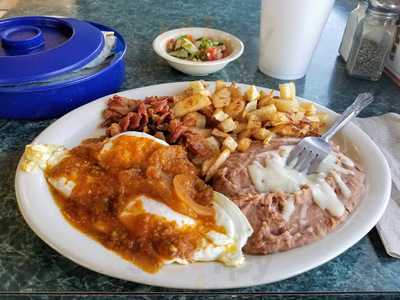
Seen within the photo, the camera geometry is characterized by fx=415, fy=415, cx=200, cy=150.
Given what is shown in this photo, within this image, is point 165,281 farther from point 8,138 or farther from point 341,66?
point 341,66

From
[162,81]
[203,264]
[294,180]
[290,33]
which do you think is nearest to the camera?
[203,264]

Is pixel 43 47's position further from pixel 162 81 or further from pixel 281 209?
pixel 281 209

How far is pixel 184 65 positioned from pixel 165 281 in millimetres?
894

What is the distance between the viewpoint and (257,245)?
2.74ft

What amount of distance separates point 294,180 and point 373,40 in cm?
82

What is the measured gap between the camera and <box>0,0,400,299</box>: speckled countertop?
83 centimetres

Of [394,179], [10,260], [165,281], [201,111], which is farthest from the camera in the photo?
[201,111]

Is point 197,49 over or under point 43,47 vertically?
under

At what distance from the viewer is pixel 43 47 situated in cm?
124

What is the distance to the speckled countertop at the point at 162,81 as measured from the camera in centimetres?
83

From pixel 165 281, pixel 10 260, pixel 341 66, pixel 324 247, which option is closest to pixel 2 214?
pixel 10 260

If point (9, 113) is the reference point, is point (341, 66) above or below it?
below

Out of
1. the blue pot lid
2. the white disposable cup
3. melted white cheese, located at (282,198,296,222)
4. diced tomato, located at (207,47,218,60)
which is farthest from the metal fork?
the blue pot lid

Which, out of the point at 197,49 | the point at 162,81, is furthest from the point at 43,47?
the point at 197,49
